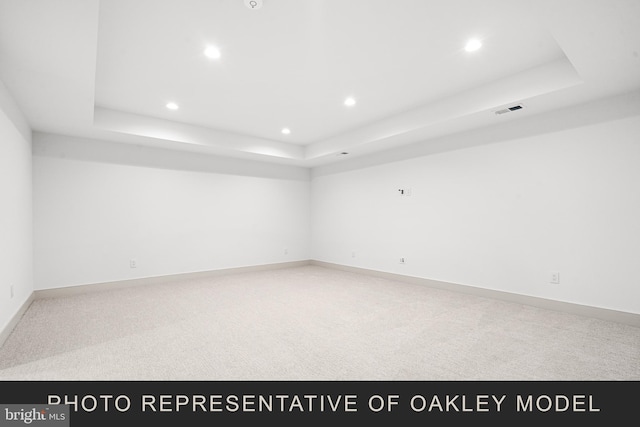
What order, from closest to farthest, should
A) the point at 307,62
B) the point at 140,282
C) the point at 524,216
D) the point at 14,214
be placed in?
the point at 307,62 → the point at 14,214 → the point at 524,216 → the point at 140,282

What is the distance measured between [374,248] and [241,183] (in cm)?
295

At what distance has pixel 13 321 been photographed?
301 centimetres

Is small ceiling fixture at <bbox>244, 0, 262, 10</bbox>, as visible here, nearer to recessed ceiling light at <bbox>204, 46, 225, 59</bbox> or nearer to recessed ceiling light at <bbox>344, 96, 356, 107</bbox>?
recessed ceiling light at <bbox>204, 46, 225, 59</bbox>

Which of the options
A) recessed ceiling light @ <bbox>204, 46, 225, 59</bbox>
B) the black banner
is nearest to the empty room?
recessed ceiling light @ <bbox>204, 46, 225, 59</bbox>

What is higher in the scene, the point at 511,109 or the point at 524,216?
the point at 511,109

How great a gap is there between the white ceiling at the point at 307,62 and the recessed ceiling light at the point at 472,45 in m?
0.04

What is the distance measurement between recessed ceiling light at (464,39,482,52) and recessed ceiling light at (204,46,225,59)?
87.8 inches

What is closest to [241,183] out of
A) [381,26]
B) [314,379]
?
[381,26]

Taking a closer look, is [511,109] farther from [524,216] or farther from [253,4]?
[253,4]

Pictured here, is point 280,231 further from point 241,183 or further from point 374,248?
point 374,248

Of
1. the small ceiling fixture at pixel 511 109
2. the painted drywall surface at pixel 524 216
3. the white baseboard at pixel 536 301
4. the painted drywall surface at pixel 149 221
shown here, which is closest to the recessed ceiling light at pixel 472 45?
the small ceiling fixture at pixel 511 109

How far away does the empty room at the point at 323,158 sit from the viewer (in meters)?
2.24

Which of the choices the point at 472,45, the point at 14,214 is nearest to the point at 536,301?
the point at 472,45

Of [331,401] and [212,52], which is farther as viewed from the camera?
[212,52]
